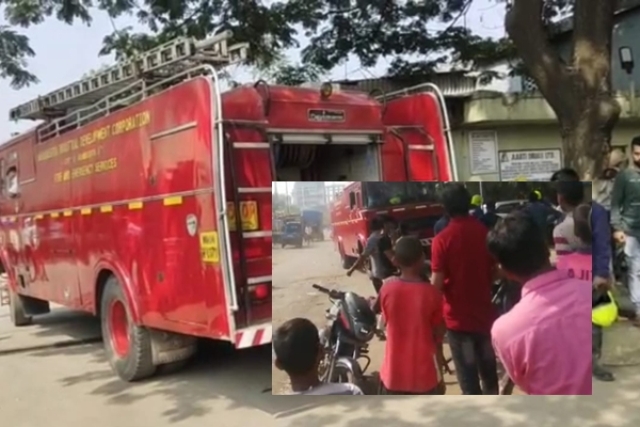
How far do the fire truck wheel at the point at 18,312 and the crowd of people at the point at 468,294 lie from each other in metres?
7.85

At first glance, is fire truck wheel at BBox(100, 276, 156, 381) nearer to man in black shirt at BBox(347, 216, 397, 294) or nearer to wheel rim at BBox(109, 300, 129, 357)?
wheel rim at BBox(109, 300, 129, 357)

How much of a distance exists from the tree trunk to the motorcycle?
4560 millimetres

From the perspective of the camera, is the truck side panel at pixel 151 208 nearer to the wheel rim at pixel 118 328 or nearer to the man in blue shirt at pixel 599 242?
the wheel rim at pixel 118 328

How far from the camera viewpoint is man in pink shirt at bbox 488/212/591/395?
2.50m

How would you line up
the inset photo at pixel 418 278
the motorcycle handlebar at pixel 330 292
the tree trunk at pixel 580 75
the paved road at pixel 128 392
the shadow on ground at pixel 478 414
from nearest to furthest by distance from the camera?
the inset photo at pixel 418 278 < the motorcycle handlebar at pixel 330 292 < the shadow on ground at pixel 478 414 < the paved road at pixel 128 392 < the tree trunk at pixel 580 75

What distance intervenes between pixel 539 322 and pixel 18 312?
9.26 m

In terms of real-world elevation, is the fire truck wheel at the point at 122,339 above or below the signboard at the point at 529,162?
below

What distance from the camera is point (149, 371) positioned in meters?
6.39

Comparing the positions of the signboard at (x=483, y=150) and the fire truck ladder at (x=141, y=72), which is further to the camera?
the signboard at (x=483, y=150)

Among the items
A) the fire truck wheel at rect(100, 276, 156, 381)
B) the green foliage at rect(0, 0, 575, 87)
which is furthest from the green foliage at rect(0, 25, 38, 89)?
the fire truck wheel at rect(100, 276, 156, 381)

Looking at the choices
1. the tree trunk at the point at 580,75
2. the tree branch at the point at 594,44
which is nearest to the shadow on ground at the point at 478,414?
the tree trunk at the point at 580,75

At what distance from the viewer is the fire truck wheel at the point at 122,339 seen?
6258mm

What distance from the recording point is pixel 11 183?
9.23m

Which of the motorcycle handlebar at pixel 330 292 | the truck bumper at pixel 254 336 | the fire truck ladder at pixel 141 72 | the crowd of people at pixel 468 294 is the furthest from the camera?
the fire truck ladder at pixel 141 72
